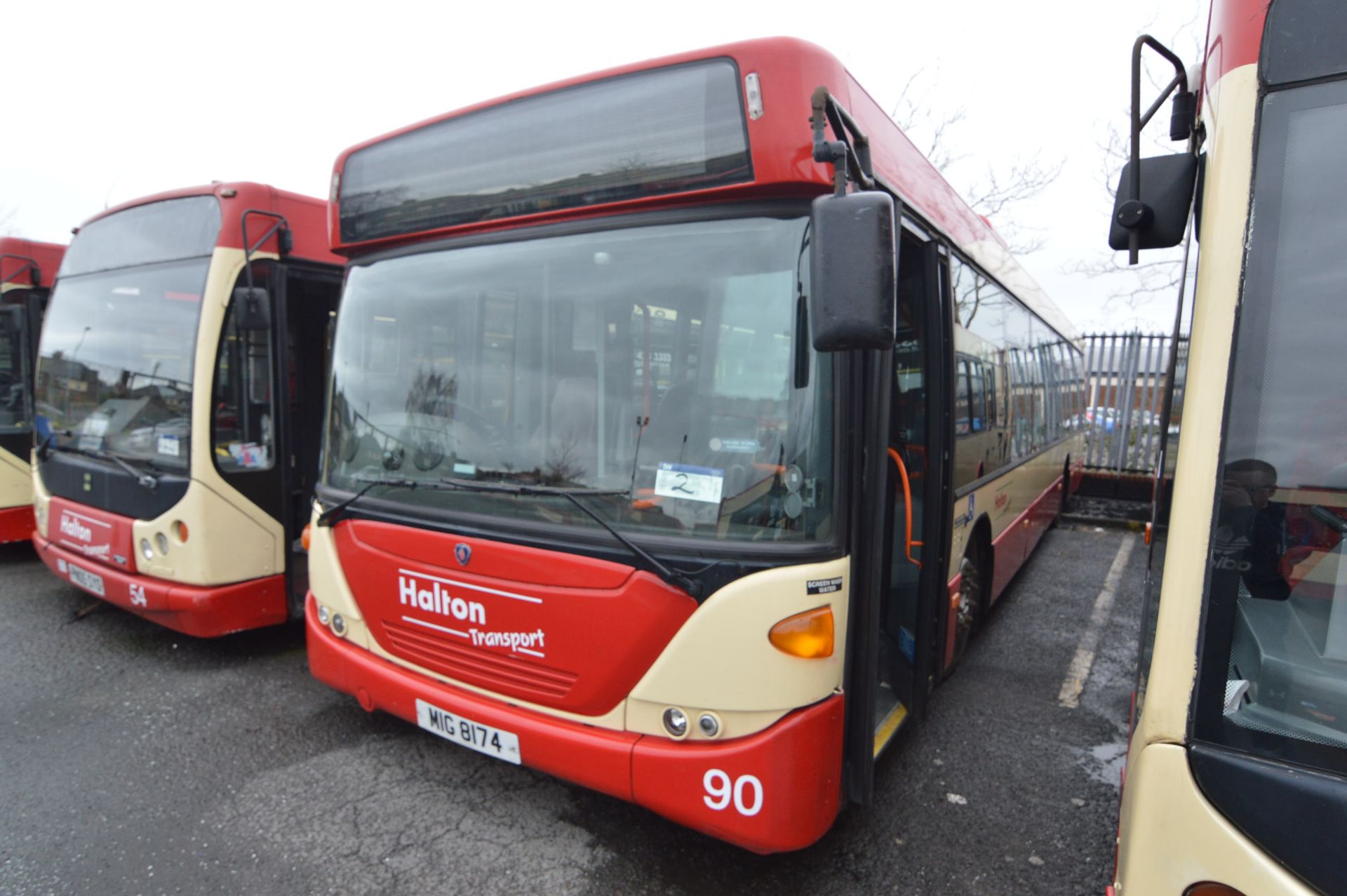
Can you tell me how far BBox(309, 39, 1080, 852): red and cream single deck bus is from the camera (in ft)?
8.04

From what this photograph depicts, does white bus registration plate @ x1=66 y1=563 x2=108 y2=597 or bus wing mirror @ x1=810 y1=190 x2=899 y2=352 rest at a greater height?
bus wing mirror @ x1=810 y1=190 x2=899 y2=352

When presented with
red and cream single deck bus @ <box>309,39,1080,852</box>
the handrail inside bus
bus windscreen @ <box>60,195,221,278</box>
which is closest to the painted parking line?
the handrail inside bus

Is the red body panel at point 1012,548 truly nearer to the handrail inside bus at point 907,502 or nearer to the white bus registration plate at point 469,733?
the handrail inside bus at point 907,502

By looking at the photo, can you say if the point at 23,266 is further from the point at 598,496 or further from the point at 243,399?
the point at 598,496

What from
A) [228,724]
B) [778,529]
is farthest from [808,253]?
[228,724]

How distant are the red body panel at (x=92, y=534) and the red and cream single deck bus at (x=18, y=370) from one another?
2046 millimetres

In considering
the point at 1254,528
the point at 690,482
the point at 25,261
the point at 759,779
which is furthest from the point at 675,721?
the point at 25,261

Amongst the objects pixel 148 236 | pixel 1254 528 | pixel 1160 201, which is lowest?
pixel 1254 528

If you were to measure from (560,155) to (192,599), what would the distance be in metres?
3.52

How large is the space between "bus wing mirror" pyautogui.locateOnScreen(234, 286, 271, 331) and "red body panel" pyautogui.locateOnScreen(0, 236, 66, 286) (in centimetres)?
411

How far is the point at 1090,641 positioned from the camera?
5.59m

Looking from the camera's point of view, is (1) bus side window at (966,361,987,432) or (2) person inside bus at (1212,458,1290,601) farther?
(1) bus side window at (966,361,987,432)

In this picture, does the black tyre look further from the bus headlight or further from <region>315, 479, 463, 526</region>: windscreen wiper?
<region>315, 479, 463, 526</region>: windscreen wiper

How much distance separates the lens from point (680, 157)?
2574 mm
